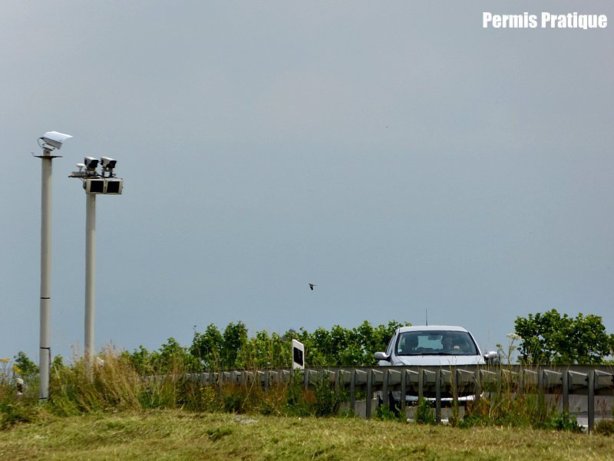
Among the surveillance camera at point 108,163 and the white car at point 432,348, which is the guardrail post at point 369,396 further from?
the surveillance camera at point 108,163

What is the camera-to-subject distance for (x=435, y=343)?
77.2ft

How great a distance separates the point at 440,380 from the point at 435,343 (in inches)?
204

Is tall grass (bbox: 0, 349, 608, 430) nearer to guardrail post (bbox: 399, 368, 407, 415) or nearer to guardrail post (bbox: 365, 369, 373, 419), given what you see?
guardrail post (bbox: 365, 369, 373, 419)

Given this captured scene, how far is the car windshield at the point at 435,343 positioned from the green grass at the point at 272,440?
6.13 meters

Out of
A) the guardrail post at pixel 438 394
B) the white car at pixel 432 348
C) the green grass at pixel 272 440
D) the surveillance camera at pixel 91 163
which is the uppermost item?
the surveillance camera at pixel 91 163

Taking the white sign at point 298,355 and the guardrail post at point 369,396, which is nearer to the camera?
the guardrail post at point 369,396

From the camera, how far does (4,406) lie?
2030cm

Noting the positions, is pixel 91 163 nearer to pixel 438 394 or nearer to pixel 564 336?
pixel 438 394

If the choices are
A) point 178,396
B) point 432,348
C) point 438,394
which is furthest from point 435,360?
point 178,396

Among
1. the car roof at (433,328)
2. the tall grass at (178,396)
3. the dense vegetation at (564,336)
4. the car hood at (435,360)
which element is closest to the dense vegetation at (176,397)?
the tall grass at (178,396)

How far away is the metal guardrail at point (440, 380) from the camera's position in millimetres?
16969

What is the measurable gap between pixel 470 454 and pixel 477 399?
4.00 m

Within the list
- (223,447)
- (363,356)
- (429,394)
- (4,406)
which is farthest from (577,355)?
(223,447)

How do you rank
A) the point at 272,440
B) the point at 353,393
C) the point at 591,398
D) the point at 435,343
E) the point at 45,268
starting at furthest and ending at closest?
the point at 435,343
the point at 45,268
the point at 353,393
the point at 591,398
the point at 272,440
